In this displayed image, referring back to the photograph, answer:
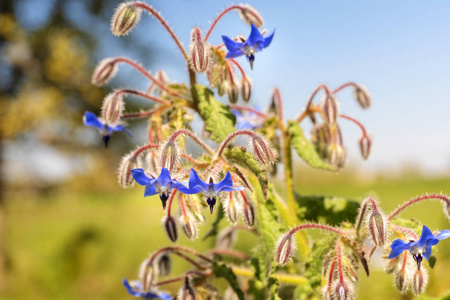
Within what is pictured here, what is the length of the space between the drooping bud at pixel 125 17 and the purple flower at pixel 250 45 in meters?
0.28

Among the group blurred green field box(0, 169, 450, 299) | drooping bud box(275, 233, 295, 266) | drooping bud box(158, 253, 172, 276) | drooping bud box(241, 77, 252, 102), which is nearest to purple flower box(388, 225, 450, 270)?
drooping bud box(275, 233, 295, 266)

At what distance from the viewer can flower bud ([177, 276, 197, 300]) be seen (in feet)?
3.50

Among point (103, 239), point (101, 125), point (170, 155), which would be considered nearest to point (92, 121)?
point (101, 125)

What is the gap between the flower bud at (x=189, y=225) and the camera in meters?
0.99

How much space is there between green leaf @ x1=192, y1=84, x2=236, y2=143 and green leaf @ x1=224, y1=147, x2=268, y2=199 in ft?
0.19

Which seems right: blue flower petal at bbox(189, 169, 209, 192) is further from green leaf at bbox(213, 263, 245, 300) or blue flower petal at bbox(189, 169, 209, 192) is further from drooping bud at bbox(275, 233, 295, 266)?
green leaf at bbox(213, 263, 245, 300)

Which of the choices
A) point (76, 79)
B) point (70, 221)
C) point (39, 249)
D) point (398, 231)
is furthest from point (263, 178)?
point (70, 221)

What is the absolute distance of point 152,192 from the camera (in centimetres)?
86

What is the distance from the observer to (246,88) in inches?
46.4

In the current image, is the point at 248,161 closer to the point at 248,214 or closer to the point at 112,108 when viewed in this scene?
the point at 248,214

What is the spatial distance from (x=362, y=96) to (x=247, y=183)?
588 mm

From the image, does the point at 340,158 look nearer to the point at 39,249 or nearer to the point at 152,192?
the point at 152,192

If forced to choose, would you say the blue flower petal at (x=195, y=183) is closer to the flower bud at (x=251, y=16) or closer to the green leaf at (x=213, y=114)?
the green leaf at (x=213, y=114)

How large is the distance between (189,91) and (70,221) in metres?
7.87
